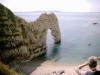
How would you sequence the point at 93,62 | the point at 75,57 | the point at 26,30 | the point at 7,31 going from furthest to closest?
the point at 75,57 < the point at 26,30 < the point at 7,31 < the point at 93,62

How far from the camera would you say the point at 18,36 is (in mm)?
20766

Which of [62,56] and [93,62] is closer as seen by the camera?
[93,62]

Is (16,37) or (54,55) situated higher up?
(16,37)

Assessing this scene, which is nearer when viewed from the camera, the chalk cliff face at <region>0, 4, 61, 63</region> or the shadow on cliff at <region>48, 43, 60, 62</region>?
the chalk cliff face at <region>0, 4, 61, 63</region>

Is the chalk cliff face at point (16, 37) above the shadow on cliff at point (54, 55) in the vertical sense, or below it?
above

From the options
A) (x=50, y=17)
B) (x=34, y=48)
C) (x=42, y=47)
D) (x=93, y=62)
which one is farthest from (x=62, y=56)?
(x=93, y=62)

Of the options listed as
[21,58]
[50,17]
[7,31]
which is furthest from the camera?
[50,17]

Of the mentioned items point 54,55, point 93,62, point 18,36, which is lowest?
point 54,55

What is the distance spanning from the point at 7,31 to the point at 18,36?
2.17 metres

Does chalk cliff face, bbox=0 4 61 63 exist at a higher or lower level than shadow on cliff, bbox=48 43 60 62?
higher

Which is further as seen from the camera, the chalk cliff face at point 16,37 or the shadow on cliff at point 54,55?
the shadow on cliff at point 54,55

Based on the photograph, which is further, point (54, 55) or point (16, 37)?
point (54, 55)

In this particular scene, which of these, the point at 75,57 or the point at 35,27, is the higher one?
the point at 35,27

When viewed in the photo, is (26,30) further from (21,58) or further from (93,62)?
(93,62)
